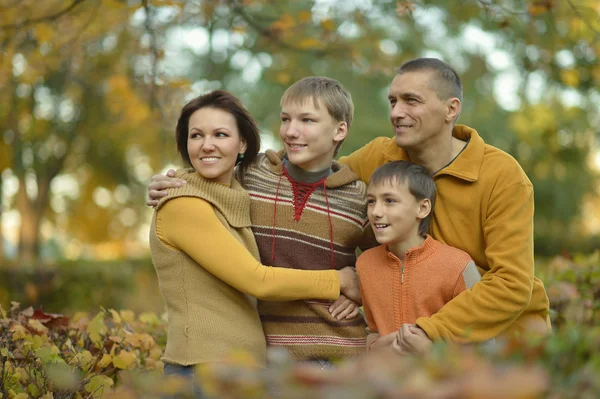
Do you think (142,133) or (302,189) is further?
(142,133)

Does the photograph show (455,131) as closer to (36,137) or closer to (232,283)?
(232,283)

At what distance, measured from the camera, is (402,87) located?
3814mm

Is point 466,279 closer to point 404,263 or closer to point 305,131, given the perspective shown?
point 404,263

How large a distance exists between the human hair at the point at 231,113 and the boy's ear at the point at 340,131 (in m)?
0.40

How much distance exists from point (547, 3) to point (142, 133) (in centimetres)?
1156

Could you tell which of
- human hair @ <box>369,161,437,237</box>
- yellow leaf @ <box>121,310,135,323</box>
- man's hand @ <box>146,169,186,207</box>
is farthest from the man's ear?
yellow leaf @ <box>121,310,135,323</box>

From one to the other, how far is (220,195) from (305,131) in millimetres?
534

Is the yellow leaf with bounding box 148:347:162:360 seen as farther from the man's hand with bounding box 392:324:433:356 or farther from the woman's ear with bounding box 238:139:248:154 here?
the man's hand with bounding box 392:324:433:356

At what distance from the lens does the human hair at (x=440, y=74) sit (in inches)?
150

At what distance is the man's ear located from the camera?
12.6 feet

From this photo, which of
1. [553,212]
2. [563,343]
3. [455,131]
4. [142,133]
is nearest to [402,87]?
[455,131]

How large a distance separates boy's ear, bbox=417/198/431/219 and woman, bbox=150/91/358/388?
46 cm

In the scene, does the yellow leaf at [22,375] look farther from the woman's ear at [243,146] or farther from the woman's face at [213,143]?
the woman's ear at [243,146]

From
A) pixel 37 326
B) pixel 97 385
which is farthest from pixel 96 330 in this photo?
pixel 97 385
